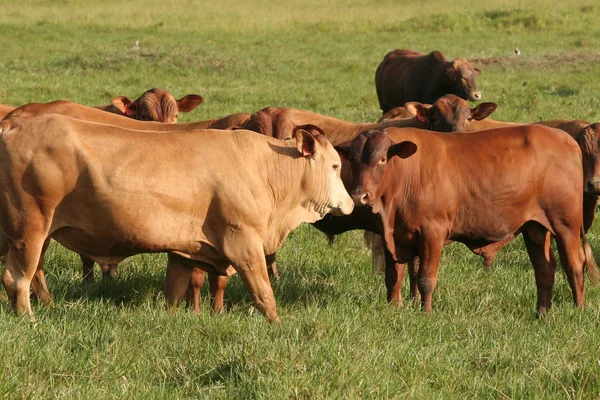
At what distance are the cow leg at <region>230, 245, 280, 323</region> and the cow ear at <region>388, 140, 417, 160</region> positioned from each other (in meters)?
1.24

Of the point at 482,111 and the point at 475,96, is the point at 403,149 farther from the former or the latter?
the point at 475,96

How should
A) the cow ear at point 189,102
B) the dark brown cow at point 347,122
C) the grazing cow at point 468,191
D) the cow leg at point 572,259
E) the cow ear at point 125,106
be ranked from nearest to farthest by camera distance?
the grazing cow at point 468,191 < the cow leg at point 572,259 < the dark brown cow at point 347,122 < the cow ear at point 125,106 < the cow ear at point 189,102

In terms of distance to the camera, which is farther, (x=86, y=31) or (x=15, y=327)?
(x=86, y=31)

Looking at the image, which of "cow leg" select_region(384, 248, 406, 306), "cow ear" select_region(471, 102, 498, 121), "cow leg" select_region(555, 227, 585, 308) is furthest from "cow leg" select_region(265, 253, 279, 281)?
"cow ear" select_region(471, 102, 498, 121)

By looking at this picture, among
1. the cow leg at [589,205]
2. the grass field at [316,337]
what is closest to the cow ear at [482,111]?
the grass field at [316,337]

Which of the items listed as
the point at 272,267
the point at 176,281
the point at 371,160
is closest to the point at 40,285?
the point at 176,281

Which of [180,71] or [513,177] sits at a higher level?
[513,177]

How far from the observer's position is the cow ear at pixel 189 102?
34.1 feet

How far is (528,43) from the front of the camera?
33438 millimetres

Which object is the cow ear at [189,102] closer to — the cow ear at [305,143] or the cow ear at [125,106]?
the cow ear at [125,106]

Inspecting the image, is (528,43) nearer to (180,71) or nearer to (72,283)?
(180,71)

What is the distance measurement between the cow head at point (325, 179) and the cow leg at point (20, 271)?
1.83 metres

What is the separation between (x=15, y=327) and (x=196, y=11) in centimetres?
4341

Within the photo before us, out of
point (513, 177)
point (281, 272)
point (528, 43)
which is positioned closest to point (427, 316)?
point (513, 177)
